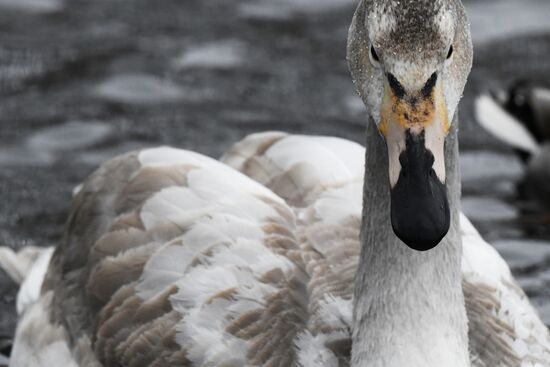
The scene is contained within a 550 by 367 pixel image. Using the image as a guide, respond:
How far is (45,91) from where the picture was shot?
1085 cm

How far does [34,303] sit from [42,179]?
2.27 meters

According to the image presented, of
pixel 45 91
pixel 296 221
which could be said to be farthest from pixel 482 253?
pixel 45 91

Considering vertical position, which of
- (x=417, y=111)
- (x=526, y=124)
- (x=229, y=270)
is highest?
(x=417, y=111)

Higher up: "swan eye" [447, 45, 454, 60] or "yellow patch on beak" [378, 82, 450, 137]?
"swan eye" [447, 45, 454, 60]

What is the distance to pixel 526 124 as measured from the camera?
35.8 ft

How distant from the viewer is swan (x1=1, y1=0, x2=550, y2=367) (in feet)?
16.2

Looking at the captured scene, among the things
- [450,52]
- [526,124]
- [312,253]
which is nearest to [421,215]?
[450,52]

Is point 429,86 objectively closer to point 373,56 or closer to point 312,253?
point 373,56

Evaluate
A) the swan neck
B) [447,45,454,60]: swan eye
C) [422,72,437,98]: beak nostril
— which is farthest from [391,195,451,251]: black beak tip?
the swan neck

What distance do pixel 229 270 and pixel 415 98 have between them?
1.65 meters

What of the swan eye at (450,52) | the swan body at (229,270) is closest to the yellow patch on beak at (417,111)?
the swan eye at (450,52)

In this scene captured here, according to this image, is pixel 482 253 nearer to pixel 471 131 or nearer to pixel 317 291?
pixel 317 291

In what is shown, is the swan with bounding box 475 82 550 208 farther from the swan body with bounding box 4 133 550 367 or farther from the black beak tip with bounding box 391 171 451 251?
the black beak tip with bounding box 391 171 451 251

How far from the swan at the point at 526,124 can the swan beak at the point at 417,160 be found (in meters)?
5.45
